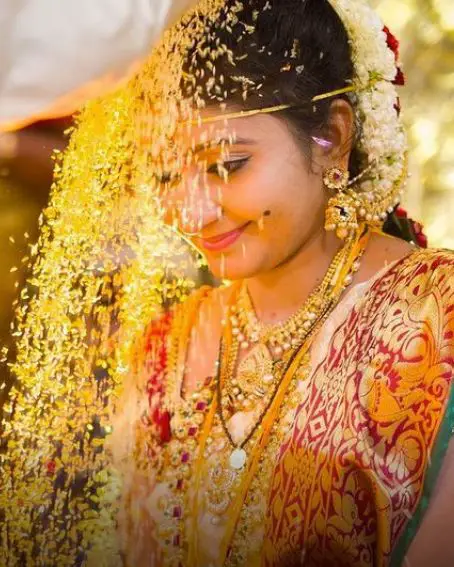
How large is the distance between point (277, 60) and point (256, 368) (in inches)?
21.1

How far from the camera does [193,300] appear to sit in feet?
5.85

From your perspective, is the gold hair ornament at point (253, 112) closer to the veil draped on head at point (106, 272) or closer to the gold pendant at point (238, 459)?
the veil draped on head at point (106, 272)

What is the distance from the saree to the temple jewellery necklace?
33 millimetres

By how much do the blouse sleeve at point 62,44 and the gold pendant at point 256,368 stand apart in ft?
2.04

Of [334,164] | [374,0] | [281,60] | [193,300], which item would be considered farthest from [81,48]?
[374,0]

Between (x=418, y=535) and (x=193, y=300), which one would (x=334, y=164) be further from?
(x=418, y=535)

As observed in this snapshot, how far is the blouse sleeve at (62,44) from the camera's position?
110 centimetres

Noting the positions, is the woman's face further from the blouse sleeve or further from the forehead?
the blouse sleeve

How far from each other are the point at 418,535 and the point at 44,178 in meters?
0.83

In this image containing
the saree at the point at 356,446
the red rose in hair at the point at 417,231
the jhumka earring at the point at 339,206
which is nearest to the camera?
the saree at the point at 356,446

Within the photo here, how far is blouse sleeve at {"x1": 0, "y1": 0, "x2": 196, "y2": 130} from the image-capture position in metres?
1.10

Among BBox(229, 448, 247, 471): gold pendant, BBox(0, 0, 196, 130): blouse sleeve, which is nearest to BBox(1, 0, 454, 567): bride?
BBox(229, 448, 247, 471): gold pendant

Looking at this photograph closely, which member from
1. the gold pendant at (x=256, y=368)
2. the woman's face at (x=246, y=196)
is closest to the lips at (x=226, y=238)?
the woman's face at (x=246, y=196)

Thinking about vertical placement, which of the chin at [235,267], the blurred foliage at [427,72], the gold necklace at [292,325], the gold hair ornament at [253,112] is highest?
the blurred foliage at [427,72]
